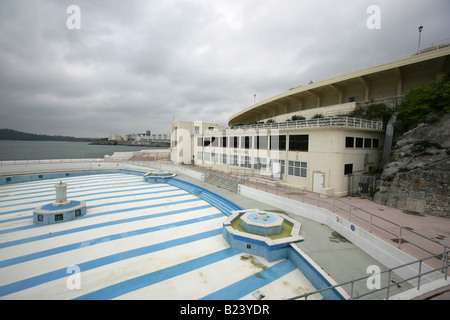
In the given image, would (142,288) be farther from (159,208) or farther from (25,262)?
(159,208)

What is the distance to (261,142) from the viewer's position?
2338 cm

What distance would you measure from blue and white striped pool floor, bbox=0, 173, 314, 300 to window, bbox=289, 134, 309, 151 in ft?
33.6

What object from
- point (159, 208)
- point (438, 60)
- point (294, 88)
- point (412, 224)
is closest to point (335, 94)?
point (294, 88)

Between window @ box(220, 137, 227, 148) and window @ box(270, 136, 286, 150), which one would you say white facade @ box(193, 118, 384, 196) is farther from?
window @ box(220, 137, 227, 148)

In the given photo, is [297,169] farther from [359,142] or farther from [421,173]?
[421,173]

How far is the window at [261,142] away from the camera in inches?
899

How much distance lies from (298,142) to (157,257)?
1604 centimetres

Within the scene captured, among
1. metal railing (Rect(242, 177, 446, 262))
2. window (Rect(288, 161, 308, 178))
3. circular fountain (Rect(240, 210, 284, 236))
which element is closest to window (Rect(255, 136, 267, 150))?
window (Rect(288, 161, 308, 178))

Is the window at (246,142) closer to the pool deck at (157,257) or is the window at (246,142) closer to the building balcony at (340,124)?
the building balcony at (340,124)

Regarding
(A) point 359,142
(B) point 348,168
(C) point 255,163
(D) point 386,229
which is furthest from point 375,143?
(D) point 386,229

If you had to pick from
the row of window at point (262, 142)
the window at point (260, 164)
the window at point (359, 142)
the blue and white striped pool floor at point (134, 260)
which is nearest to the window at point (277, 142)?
the row of window at point (262, 142)

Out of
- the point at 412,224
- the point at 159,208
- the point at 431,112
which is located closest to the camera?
the point at 412,224
